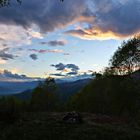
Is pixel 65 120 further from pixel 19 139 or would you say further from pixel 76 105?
pixel 76 105

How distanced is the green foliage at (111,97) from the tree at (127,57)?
3931mm

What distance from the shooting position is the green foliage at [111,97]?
76375 millimetres

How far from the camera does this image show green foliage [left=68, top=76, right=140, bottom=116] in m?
76.4

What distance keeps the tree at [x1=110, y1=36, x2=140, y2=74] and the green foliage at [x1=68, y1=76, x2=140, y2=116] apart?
3931mm

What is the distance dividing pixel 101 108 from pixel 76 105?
1716cm

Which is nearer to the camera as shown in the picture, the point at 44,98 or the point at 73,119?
the point at 73,119

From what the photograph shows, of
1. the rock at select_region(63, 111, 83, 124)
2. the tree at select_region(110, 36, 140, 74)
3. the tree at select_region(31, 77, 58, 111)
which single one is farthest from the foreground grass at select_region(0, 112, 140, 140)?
the tree at select_region(31, 77, 58, 111)

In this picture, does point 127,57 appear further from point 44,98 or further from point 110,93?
point 44,98

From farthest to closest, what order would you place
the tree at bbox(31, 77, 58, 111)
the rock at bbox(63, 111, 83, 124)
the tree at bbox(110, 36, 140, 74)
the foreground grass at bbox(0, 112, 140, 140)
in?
the tree at bbox(31, 77, 58, 111)
the tree at bbox(110, 36, 140, 74)
the rock at bbox(63, 111, 83, 124)
the foreground grass at bbox(0, 112, 140, 140)

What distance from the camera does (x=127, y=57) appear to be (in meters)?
67.9

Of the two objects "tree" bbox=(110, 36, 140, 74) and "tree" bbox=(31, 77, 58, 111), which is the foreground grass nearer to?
"tree" bbox=(110, 36, 140, 74)

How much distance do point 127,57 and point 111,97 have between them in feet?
87.9

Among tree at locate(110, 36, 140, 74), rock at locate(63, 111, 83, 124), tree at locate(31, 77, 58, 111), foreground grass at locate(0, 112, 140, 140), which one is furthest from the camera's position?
tree at locate(31, 77, 58, 111)

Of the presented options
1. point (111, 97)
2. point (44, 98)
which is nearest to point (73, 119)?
point (111, 97)
